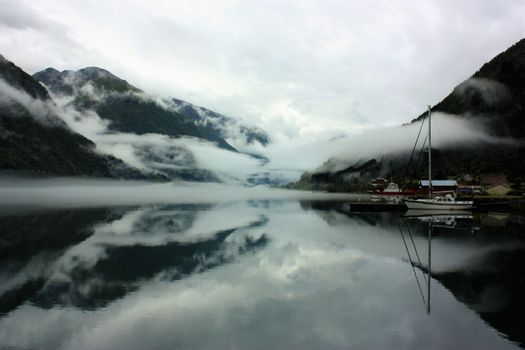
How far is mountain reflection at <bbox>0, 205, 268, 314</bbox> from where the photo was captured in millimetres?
22281

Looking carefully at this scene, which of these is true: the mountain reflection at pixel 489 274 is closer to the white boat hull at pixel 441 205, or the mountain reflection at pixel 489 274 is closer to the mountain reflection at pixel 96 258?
the mountain reflection at pixel 96 258

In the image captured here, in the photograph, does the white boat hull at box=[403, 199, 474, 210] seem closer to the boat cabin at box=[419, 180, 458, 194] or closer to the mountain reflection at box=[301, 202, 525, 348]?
the mountain reflection at box=[301, 202, 525, 348]

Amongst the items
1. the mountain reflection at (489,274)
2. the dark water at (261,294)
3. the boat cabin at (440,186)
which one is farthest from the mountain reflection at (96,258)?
the boat cabin at (440,186)

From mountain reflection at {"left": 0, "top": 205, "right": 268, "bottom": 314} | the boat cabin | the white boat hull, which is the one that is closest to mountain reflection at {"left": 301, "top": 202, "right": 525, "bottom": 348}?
mountain reflection at {"left": 0, "top": 205, "right": 268, "bottom": 314}

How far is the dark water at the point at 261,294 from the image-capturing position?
15.8 meters

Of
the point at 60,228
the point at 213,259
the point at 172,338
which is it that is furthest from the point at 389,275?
the point at 60,228

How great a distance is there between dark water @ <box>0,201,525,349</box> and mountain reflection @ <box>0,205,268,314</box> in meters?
0.12

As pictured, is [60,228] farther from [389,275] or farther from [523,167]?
[523,167]

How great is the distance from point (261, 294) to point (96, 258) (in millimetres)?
16462

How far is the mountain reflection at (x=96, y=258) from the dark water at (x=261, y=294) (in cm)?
12

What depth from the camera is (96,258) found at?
3241 cm

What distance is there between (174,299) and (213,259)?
11568 mm

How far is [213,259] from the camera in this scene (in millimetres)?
32531

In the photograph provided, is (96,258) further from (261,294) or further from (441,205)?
(441,205)
